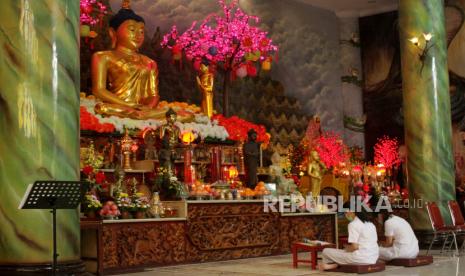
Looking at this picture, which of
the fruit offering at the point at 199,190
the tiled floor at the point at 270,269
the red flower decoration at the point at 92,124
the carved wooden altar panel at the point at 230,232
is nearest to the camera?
the tiled floor at the point at 270,269

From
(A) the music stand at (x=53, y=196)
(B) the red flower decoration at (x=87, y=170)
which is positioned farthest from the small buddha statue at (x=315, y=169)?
(A) the music stand at (x=53, y=196)

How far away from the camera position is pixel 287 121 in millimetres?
18469

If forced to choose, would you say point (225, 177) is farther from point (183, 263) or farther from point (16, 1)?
point (16, 1)

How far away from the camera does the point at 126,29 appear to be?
1371 cm

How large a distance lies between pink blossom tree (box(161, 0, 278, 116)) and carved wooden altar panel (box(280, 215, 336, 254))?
437 centimetres

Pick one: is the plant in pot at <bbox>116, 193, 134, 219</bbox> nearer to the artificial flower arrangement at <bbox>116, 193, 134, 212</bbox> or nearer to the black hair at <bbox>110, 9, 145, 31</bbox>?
the artificial flower arrangement at <bbox>116, 193, 134, 212</bbox>

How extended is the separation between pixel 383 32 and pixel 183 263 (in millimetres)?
12518

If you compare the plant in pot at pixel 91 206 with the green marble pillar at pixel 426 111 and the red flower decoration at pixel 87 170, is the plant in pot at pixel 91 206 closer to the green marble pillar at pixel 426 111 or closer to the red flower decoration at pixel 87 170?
the red flower decoration at pixel 87 170

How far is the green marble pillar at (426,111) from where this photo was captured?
39.1ft

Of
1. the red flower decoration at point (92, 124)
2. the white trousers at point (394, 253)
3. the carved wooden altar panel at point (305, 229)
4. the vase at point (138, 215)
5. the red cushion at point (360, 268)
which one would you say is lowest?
the red cushion at point (360, 268)

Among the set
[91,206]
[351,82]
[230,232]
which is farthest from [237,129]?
[351,82]

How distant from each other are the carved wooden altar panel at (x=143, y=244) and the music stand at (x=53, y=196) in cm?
268

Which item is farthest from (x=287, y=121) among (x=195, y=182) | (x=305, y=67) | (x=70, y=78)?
(x=70, y=78)

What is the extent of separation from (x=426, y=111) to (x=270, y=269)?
15.3 feet
